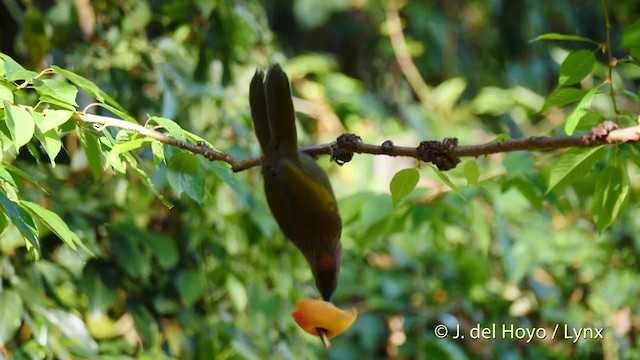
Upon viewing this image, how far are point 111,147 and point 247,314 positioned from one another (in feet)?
5.20

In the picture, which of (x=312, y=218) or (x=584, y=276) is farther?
(x=584, y=276)

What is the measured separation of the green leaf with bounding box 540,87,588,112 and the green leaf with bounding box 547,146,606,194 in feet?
0.31

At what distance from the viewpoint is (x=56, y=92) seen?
1.42 meters

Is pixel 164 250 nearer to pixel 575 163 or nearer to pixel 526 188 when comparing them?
pixel 526 188

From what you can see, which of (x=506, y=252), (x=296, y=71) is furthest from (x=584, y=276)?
(x=296, y=71)

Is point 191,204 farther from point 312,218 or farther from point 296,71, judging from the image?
point 296,71

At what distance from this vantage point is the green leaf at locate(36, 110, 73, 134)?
4.44 feet

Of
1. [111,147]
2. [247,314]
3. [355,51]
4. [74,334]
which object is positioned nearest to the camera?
[111,147]

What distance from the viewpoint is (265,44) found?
3.03m

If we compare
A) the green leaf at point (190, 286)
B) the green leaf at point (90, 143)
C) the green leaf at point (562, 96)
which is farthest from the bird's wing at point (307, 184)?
the green leaf at point (190, 286)

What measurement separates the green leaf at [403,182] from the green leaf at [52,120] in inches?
21.6

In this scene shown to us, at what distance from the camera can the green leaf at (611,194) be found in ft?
5.51

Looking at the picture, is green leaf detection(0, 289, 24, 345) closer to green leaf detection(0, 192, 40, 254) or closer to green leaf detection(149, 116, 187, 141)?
green leaf detection(0, 192, 40, 254)

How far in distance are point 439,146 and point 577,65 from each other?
1.33 feet
